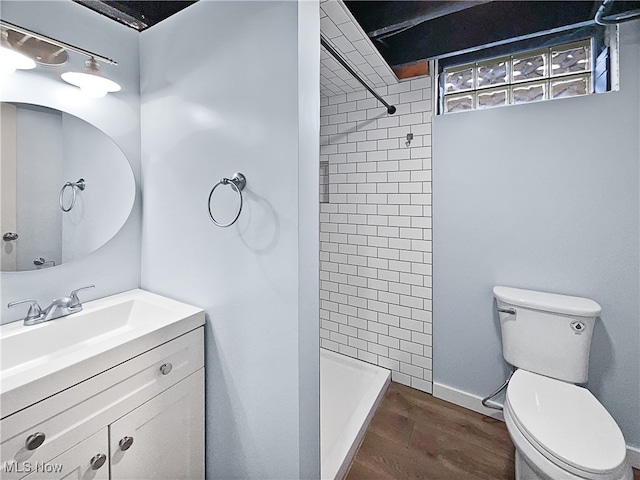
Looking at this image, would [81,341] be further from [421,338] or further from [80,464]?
[421,338]

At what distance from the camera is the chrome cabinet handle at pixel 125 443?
3.56ft

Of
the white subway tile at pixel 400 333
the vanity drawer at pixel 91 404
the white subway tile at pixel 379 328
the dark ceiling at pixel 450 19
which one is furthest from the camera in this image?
the white subway tile at pixel 379 328

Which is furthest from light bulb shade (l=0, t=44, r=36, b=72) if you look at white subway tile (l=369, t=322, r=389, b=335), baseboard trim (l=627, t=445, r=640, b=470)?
baseboard trim (l=627, t=445, r=640, b=470)

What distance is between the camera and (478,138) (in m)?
1.99

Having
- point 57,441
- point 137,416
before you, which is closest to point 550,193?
point 137,416

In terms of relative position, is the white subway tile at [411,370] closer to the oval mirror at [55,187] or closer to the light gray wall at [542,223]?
the light gray wall at [542,223]

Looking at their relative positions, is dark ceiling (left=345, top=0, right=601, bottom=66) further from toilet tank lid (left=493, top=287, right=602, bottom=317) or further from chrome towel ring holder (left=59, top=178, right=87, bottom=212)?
chrome towel ring holder (left=59, top=178, right=87, bottom=212)

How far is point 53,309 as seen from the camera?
4.17 ft

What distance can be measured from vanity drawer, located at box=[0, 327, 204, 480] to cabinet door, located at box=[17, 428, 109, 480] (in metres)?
0.02

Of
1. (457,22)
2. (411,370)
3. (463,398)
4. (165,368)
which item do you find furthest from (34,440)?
(457,22)

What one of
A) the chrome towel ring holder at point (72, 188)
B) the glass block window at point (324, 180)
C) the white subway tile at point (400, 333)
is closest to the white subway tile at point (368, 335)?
the white subway tile at point (400, 333)

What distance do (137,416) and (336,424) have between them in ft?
4.09

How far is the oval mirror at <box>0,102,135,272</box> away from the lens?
1.24 metres

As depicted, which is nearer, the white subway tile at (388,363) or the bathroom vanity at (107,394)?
the bathroom vanity at (107,394)
